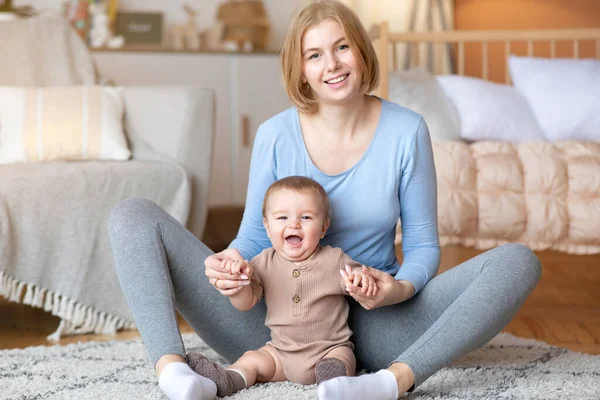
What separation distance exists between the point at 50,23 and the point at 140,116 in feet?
1.89

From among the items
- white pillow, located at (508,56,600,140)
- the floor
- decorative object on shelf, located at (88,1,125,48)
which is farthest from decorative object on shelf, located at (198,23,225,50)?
the floor

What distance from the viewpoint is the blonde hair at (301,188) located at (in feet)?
4.37

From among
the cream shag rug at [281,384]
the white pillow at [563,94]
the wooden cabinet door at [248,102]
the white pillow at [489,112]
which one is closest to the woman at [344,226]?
the cream shag rug at [281,384]

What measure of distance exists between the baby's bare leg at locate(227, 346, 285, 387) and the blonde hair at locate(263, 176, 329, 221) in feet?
0.77

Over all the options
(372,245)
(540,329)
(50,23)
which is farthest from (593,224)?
(50,23)

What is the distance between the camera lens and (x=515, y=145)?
241 centimetres

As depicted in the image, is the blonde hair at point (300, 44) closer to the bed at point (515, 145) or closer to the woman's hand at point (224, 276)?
the woman's hand at point (224, 276)

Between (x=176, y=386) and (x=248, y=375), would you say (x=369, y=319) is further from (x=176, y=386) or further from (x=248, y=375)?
(x=176, y=386)

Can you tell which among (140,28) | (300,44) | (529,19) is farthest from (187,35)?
(300,44)

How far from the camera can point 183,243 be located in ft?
4.59

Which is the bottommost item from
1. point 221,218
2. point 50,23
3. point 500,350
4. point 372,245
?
point 221,218

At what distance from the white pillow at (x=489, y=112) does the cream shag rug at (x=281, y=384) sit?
98 centimetres

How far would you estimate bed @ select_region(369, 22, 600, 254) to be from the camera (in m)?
2.22

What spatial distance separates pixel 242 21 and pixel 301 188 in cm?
269
